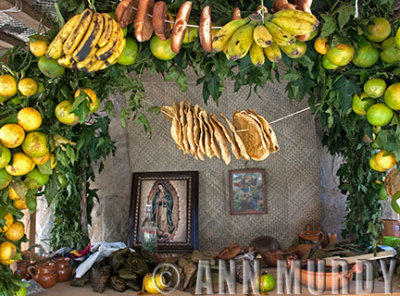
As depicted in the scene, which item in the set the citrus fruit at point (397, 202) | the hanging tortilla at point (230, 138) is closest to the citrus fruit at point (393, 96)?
the citrus fruit at point (397, 202)

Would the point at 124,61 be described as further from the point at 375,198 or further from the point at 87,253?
the point at 375,198

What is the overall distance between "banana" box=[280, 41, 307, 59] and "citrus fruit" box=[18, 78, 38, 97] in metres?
0.83

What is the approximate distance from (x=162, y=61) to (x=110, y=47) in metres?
0.27

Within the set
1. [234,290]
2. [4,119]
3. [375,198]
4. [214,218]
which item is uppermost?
[4,119]

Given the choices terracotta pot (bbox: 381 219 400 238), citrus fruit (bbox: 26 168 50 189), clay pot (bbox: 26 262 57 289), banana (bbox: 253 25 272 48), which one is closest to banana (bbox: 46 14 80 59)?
citrus fruit (bbox: 26 168 50 189)

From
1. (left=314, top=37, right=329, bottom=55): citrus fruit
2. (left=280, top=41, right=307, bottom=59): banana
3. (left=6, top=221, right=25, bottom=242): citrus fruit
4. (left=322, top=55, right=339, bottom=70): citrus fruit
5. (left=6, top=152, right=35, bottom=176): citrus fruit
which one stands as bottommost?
(left=6, top=221, right=25, bottom=242): citrus fruit

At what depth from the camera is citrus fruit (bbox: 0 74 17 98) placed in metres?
1.13

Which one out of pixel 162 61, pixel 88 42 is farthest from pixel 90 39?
pixel 162 61

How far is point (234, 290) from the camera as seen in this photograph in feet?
5.33

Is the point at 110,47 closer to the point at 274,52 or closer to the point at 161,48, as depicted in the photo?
the point at 161,48

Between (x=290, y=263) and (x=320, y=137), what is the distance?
126 centimetres

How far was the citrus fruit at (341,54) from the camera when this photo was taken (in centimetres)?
113

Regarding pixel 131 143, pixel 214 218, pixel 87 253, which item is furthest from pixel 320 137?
pixel 87 253

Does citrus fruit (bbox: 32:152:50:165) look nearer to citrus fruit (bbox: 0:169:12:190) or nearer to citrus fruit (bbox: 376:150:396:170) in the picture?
citrus fruit (bbox: 0:169:12:190)
